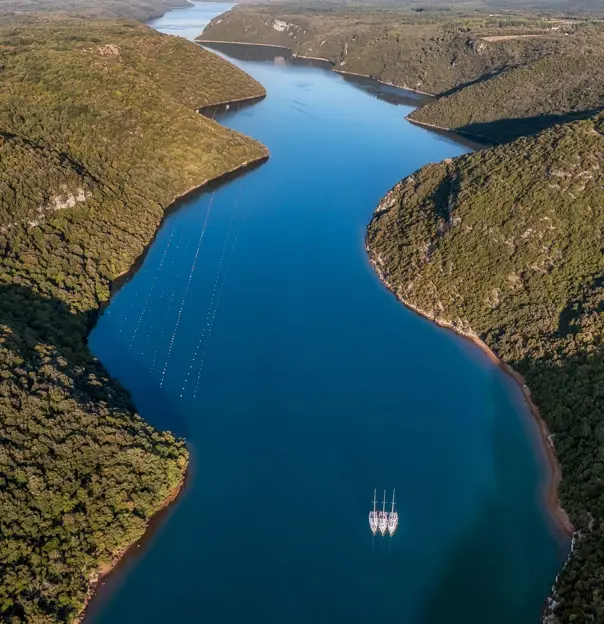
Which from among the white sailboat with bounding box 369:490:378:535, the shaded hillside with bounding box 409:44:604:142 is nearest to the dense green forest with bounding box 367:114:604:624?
the white sailboat with bounding box 369:490:378:535

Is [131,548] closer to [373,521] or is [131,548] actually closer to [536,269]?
[373,521]

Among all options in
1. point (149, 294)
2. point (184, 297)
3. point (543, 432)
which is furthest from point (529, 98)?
point (149, 294)

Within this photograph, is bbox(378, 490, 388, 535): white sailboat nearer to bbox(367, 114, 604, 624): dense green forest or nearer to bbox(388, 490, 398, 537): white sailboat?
bbox(388, 490, 398, 537): white sailboat

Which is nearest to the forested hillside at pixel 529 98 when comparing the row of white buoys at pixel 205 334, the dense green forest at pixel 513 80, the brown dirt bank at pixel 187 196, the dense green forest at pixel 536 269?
the dense green forest at pixel 513 80

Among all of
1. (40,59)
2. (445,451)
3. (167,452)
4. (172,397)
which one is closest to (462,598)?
(445,451)

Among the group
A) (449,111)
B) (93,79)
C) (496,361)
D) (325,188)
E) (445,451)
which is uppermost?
(449,111)

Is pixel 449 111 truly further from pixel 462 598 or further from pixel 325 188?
pixel 462 598

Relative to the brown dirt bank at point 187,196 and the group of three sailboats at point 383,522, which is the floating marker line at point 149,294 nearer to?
the brown dirt bank at point 187,196
